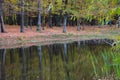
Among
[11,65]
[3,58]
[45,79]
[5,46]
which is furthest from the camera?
[5,46]

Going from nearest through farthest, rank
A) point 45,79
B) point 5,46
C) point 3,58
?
1. point 45,79
2. point 3,58
3. point 5,46

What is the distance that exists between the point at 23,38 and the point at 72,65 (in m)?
20.4

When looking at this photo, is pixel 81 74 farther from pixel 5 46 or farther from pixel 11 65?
pixel 5 46

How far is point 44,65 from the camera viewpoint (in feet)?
73.4

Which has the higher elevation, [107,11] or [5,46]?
[107,11]

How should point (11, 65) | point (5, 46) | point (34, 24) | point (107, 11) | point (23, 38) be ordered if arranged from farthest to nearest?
point (34, 24), point (23, 38), point (5, 46), point (11, 65), point (107, 11)

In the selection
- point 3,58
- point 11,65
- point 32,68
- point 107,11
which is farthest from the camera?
point 3,58

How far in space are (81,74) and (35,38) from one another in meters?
26.2

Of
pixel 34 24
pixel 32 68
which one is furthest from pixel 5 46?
pixel 34 24

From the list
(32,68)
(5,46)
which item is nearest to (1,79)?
(32,68)

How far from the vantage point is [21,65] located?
22547 millimetres

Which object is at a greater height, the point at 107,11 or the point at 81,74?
the point at 107,11

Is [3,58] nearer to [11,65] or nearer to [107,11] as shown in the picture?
[11,65]

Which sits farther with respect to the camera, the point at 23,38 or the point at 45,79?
the point at 23,38
